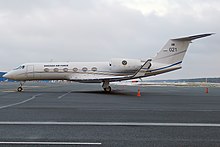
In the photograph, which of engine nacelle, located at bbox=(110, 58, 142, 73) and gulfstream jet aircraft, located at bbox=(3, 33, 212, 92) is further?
gulfstream jet aircraft, located at bbox=(3, 33, 212, 92)

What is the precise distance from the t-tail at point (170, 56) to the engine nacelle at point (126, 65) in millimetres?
1372

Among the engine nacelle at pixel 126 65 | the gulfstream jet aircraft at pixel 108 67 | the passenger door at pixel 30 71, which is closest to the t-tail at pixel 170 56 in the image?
the gulfstream jet aircraft at pixel 108 67

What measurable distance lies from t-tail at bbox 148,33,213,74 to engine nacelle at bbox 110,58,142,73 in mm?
1372

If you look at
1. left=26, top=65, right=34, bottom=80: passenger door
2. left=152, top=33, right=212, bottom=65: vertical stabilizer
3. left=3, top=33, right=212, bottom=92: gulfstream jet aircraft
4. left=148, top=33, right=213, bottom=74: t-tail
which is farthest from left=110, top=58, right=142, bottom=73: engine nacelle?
left=26, top=65, right=34, bottom=80: passenger door

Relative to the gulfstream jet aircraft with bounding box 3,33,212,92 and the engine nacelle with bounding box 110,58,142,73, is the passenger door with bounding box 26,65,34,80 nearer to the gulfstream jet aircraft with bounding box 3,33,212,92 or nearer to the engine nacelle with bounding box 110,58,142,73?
the gulfstream jet aircraft with bounding box 3,33,212,92

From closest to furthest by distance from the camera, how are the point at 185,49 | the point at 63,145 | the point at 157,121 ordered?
the point at 63,145
the point at 157,121
the point at 185,49

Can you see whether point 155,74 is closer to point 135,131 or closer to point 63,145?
point 135,131

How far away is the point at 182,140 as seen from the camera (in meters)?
5.41

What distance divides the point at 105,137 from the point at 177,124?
265 cm

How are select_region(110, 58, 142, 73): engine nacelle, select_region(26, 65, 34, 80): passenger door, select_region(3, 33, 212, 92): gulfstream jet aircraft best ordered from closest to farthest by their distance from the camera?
select_region(110, 58, 142, 73): engine nacelle
select_region(3, 33, 212, 92): gulfstream jet aircraft
select_region(26, 65, 34, 80): passenger door

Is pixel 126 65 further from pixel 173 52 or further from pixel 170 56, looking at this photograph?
pixel 173 52

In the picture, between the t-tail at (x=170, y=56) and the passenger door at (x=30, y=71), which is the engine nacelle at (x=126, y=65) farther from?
the passenger door at (x=30, y=71)

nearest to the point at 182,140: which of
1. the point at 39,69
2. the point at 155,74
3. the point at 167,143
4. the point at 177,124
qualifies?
the point at 167,143

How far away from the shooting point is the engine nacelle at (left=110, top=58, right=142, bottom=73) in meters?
23.8
